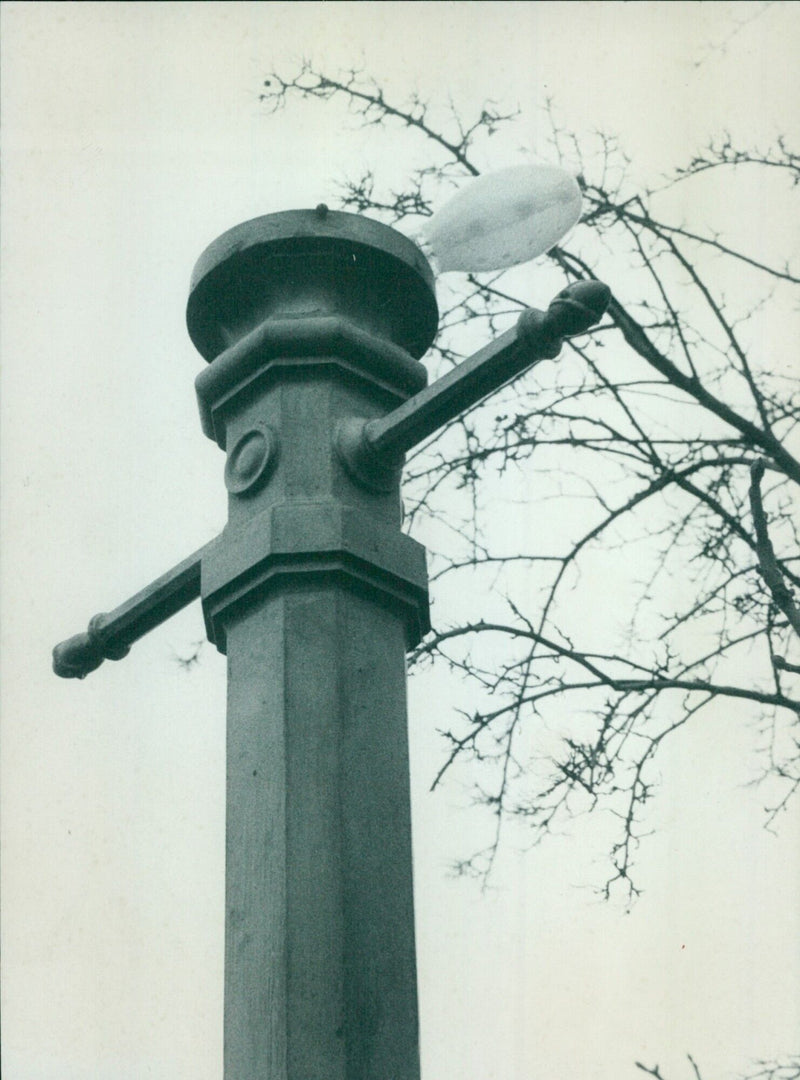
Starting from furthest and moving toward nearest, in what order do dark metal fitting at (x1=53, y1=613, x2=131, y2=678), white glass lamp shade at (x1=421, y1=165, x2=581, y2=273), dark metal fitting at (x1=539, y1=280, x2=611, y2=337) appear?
dark metal fitting at (x1=53, y1=613, x2=131, y2=678), white glass lamp shade at (x1=421, y1=165, x2=581, y2=273), dark metal fitting at (x1=539, y1=280, x2=611, y2=337)

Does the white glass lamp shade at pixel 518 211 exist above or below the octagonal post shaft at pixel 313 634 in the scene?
above

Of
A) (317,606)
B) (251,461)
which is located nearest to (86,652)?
(251,461)

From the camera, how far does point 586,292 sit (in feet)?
7.66

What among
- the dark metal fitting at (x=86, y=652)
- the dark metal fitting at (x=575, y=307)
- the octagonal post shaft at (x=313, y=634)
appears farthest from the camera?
the dark metal fitting at (x=86, y=652)

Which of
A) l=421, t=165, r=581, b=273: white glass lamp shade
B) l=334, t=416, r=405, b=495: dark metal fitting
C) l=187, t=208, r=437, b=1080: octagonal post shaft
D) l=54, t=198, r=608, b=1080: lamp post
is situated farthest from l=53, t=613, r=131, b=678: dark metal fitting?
l=421, t=165, r=581, b=273: white glass lamp shade

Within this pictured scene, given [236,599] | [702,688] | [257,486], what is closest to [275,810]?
[236,599]

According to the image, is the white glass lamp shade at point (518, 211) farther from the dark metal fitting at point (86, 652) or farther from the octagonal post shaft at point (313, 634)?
the dark metal fitting at point (86, 652)

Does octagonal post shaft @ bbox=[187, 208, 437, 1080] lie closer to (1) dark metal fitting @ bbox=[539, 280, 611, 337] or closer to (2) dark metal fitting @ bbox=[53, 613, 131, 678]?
(2) dark metal fitting @ bbox=[53, 613, 131, 678]

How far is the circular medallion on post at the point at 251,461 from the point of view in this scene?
2.56 m

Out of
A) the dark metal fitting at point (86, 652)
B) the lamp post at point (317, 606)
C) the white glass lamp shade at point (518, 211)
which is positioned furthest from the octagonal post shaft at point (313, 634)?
the dark metal fitting at point (86, 652)

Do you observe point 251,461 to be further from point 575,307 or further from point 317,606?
point 575,307

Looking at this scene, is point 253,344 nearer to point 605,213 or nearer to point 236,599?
point 236,599

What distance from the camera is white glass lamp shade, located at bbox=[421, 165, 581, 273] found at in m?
2.66

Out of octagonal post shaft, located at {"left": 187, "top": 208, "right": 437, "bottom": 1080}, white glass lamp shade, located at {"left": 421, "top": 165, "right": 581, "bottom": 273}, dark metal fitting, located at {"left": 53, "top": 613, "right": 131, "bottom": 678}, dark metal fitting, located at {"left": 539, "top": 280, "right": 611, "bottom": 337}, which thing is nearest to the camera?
octagonal post shaft, located at {"left": 187, "top": 208, "right": 437, "bottom": 1080}
